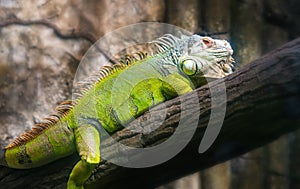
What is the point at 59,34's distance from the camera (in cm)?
461

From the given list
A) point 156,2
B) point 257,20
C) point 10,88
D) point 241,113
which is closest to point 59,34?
point 10,88

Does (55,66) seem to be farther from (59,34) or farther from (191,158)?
(191,158)

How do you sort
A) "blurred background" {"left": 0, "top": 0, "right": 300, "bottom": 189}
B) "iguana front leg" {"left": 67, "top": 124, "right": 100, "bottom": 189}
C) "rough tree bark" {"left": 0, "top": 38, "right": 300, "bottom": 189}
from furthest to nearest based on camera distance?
"blurred background" {"left": 0, "top": 0, "right": 300, "bottom": 189}
"iguana front leg" {"left": 67, "top": 124, "right": 100, "bottom": 189}
"rough tree bark" {"left": 0, "top": 38, "right": 300, "bottom": 189}

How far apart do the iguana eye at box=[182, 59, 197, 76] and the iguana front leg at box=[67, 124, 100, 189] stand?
24.9 inches

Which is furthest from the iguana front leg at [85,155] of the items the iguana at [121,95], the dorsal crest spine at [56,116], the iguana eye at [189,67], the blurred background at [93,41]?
the blurred background at [93,41]

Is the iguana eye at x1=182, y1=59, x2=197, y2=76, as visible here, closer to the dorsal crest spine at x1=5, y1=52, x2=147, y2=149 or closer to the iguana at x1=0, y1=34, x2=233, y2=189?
the iguana at x1=0, y1=34, x2=233, y2=189

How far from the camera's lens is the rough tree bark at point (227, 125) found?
6.61 ft

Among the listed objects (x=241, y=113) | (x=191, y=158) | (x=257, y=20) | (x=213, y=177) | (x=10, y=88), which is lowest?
(x=213, y=177)

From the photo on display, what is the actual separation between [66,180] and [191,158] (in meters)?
0.76

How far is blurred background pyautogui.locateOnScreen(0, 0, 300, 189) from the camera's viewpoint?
4.46 metres

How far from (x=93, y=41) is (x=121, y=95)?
1.84 meters

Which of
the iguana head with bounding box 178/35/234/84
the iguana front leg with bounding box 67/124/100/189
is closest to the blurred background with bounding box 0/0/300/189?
the iguana head with bounding box 178/35/234/84

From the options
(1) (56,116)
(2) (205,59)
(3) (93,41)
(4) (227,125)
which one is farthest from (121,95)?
(3) (93,41)

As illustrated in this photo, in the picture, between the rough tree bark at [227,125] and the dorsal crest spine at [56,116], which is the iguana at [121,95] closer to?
the dorsal crest spine at [56,116]
